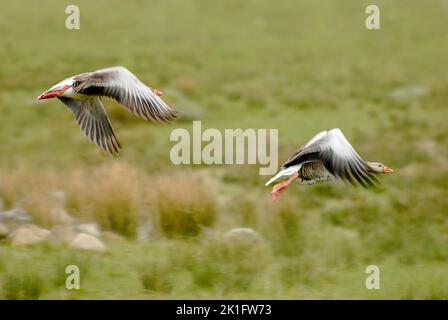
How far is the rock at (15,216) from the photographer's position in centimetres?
1166

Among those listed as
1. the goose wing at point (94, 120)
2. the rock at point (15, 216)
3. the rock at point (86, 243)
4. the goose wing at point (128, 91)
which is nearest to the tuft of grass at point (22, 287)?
A: the rock at point (86, 243)

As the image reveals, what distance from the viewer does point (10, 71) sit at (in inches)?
1291

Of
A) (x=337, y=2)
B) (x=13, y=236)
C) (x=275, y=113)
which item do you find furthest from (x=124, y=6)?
(x=13, y=236)

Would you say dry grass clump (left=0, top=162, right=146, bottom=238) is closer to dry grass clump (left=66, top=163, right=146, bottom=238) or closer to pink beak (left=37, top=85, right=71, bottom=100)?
dry grass clump (left=66, top=163, right=146, bottom=238)

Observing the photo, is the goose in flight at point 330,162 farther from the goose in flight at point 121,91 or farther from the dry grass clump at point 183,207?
the dry grass clump at point 183,207

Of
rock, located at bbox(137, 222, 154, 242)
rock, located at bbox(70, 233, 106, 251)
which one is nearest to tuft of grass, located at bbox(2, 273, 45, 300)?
rock, located at bbox(70, 233, 106, 251)

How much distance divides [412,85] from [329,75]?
14.0 feet

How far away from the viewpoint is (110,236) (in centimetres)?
1177

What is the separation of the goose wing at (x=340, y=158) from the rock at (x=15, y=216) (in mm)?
4409

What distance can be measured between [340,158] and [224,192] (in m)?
6.76

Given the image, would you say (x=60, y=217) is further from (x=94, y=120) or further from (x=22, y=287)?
(x=22, y=287)

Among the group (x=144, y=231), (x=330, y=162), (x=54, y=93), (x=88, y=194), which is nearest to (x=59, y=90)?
(x=54, y=93)

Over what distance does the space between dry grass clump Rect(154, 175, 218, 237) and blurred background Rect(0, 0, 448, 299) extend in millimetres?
20
